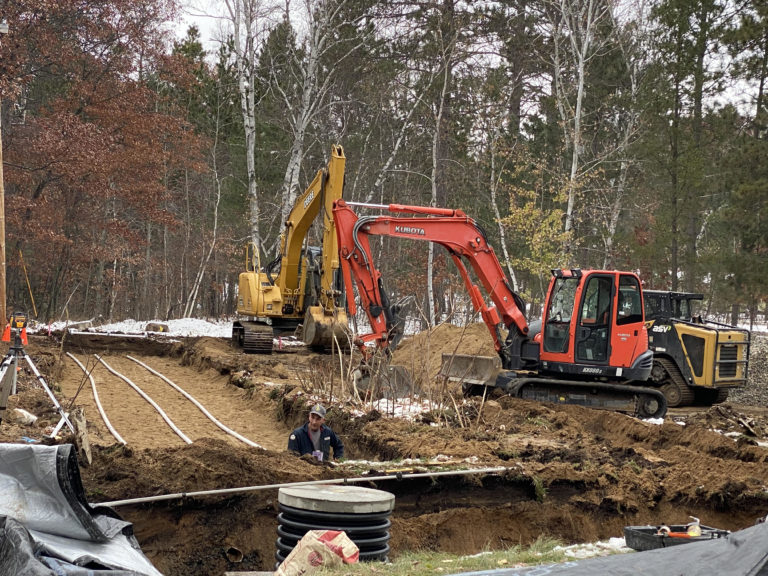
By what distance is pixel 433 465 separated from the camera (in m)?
9.34

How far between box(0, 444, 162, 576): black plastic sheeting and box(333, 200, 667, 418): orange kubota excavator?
9.57 metres

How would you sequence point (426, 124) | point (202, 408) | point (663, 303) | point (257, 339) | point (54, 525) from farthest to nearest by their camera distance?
point (426, 124) < point (257, 339) < point (663, 303) < point (202, 408) < point (54, 525)

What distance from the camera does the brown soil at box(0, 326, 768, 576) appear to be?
7934 millimetres

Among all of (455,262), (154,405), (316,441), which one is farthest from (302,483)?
(455,262)

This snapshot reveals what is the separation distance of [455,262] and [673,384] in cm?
539

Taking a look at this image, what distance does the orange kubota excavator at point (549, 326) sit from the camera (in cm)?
1477

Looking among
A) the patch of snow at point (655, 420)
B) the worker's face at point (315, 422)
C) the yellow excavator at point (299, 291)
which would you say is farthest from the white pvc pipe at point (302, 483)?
the yellow excavator at point (299, 291)

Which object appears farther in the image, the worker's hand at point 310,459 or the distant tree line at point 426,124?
the distant tree line at point 426,124

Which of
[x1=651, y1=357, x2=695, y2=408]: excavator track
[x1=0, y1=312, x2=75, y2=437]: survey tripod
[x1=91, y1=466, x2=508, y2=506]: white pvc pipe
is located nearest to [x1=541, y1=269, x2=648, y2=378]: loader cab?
[x1=651, y1=357, x2=695, y2=408]: excavator track

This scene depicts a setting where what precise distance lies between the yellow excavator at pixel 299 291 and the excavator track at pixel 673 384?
254 inches

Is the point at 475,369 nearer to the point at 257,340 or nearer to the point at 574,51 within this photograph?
the point at 257,340

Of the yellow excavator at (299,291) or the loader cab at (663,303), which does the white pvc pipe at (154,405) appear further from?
the loader cab at (663,303)

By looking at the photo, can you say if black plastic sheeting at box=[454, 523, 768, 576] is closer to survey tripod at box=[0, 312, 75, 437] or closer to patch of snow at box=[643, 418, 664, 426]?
survey tripod at box=[0, 312, 75, 437]

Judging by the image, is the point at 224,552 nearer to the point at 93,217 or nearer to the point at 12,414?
the point at 12,414
